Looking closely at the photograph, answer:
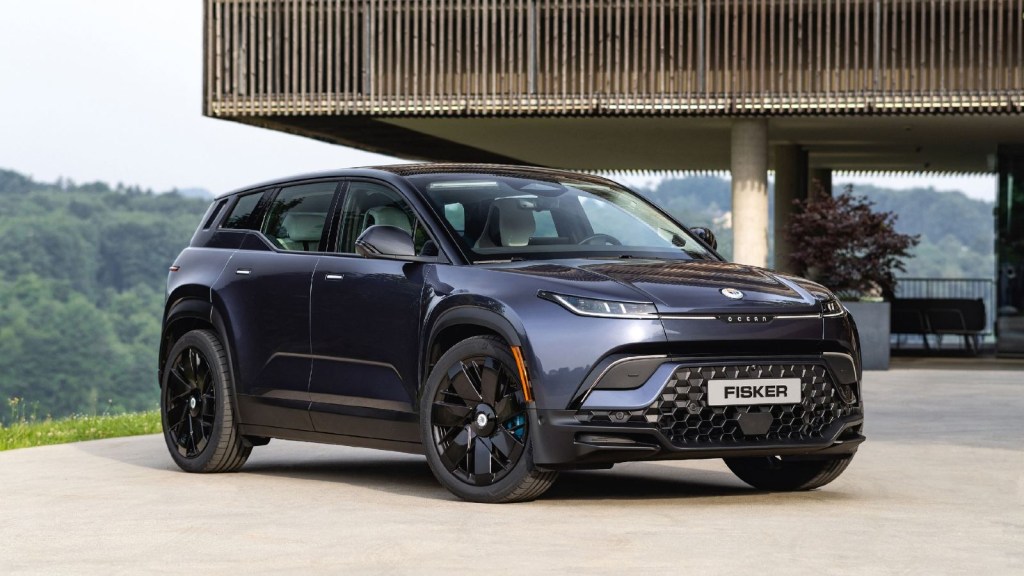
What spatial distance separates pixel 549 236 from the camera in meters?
9.27

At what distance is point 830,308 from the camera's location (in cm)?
873

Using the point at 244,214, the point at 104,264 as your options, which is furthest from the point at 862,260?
the point at 104,264

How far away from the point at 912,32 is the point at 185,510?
16.6m

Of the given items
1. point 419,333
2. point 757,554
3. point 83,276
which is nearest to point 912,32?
point 419,333

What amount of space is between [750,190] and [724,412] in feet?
55.0

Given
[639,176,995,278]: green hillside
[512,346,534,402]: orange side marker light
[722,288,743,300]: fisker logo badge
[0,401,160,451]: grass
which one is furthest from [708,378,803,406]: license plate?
[639,176,995,278]: green hillside

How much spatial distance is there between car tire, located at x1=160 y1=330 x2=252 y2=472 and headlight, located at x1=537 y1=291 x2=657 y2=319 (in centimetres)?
296

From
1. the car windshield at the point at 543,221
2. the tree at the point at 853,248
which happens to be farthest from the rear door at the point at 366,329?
the tree at the point at 853,248

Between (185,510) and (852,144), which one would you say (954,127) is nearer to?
(852,144)

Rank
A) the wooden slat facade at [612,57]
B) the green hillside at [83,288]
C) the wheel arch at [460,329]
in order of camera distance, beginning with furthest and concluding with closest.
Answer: the green hillside at [83,288], the wooden slat facade at [612,57], the wheel arch at [460,329]

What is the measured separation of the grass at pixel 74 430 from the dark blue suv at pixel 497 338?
10.8 ft

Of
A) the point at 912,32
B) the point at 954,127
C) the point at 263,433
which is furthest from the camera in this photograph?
the point at 954,127

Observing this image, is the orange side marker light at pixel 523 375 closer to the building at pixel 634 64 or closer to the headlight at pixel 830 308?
the headlight at pixel 830 308

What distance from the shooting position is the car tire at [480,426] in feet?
27.5
